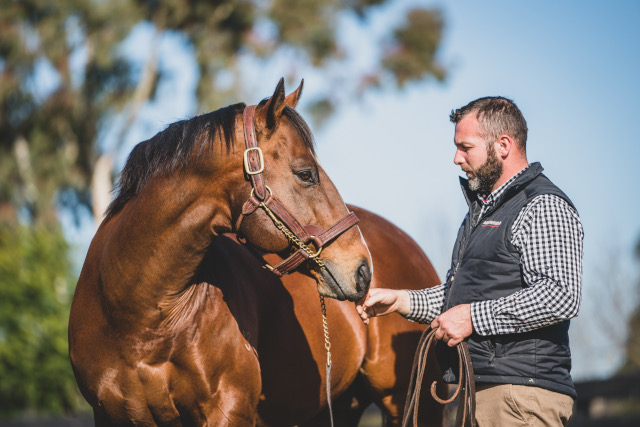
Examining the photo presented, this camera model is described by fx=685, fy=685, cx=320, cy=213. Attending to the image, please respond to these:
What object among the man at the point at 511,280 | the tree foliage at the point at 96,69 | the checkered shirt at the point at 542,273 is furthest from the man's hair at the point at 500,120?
the tree foliage at the point at 96,69

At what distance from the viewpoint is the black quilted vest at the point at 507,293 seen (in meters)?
2.97

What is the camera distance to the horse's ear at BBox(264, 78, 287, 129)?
3.13 m

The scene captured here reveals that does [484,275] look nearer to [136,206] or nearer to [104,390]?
[136,206]

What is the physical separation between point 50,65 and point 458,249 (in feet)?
54.5

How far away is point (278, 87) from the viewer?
10.2 feet

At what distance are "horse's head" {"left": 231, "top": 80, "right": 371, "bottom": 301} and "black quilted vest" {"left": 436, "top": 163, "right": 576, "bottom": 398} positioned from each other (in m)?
0.50

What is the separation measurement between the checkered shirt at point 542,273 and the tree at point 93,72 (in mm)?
15104

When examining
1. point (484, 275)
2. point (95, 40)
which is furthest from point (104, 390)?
point (95, 40)

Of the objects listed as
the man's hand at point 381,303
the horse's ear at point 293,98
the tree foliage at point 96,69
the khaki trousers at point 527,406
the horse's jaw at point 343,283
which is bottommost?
the khaki trousers at point 527,406

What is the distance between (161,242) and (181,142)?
0.49 meters

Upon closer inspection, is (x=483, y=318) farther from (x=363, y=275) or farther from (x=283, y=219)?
(x=283, y=219)

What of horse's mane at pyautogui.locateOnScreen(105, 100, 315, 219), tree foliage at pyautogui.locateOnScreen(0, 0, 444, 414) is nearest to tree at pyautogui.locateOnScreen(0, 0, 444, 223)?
tree foliage at pyautogui.locateOnScreen(0, 0, 444, 414)

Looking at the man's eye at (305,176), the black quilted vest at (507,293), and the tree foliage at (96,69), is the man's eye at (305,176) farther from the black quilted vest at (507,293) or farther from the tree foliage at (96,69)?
the tree foliage at (96,69)

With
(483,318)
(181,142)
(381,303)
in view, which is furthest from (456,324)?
(181,142)
